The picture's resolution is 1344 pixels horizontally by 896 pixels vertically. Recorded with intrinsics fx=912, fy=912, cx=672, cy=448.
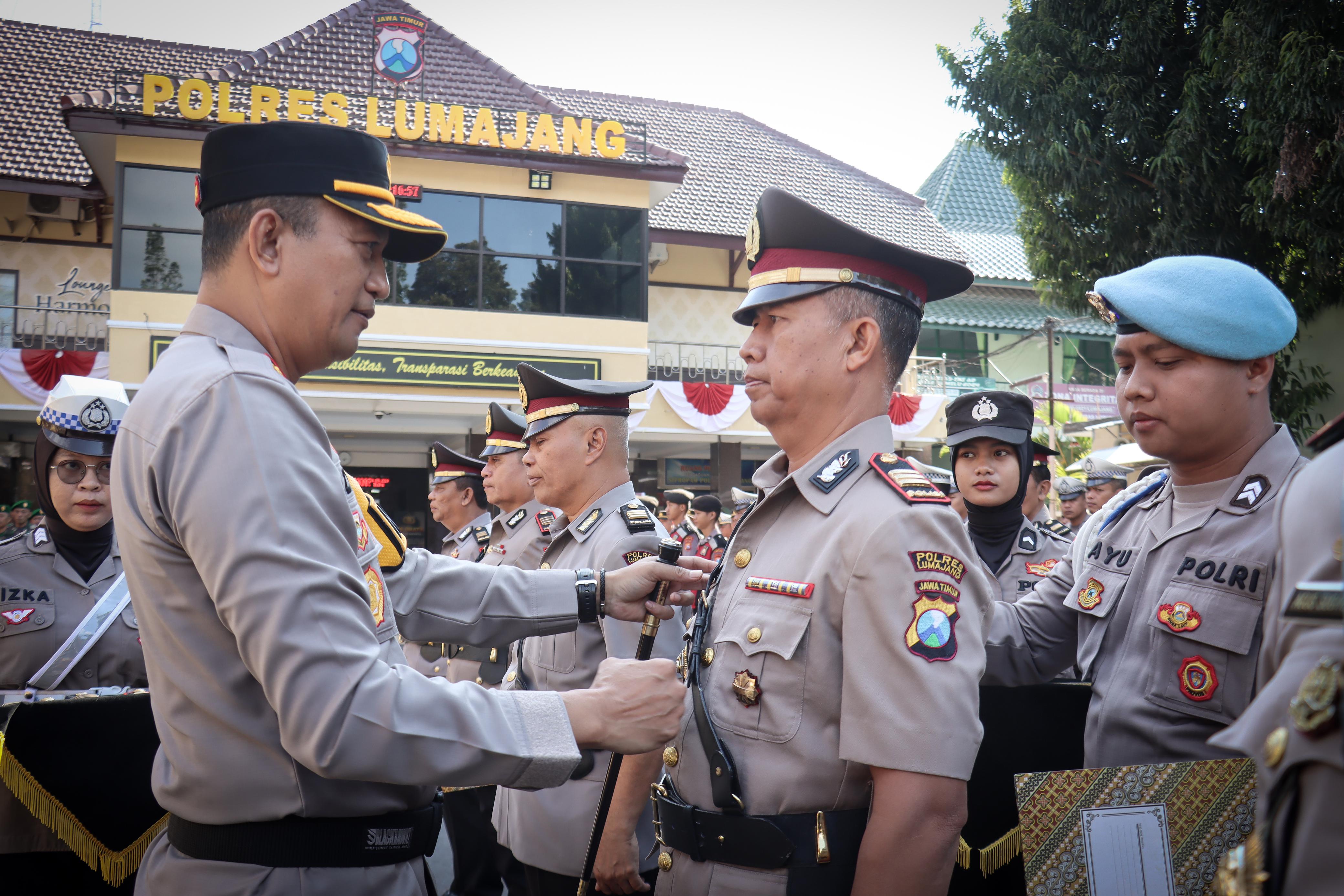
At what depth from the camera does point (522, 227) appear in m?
17.1

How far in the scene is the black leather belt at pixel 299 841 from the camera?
1690 mm

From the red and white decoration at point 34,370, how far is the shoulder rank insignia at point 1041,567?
14.5 meters

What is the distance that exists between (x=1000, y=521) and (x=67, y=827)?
4.20 meters

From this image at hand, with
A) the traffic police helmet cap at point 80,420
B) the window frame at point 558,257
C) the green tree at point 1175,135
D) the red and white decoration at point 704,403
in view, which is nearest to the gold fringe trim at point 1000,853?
the traffic police helmet cap at point 80,420

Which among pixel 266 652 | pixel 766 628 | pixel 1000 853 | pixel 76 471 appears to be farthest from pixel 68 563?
pixel 1000 853

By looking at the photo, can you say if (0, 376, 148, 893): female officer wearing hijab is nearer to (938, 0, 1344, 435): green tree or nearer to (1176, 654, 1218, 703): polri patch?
(1176, 654, 1218, 703): polri patch

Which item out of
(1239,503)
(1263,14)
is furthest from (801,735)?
(1263,14)

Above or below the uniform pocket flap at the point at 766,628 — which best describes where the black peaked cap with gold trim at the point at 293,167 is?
above

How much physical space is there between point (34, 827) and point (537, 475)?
7.52ft

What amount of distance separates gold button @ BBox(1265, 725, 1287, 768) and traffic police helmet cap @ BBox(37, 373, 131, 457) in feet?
13.9

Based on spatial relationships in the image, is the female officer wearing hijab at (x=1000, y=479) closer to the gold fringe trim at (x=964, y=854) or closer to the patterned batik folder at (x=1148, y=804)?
the gold fringe trim at (x=964, y=854)

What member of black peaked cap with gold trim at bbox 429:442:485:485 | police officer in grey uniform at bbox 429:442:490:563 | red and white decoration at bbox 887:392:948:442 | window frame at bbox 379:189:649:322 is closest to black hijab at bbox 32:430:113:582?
police officer in grey uniform at bbox 429:442:490:563

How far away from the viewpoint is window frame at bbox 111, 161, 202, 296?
49.3 ft

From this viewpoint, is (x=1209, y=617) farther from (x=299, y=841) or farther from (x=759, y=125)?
(x=759, y=125)
